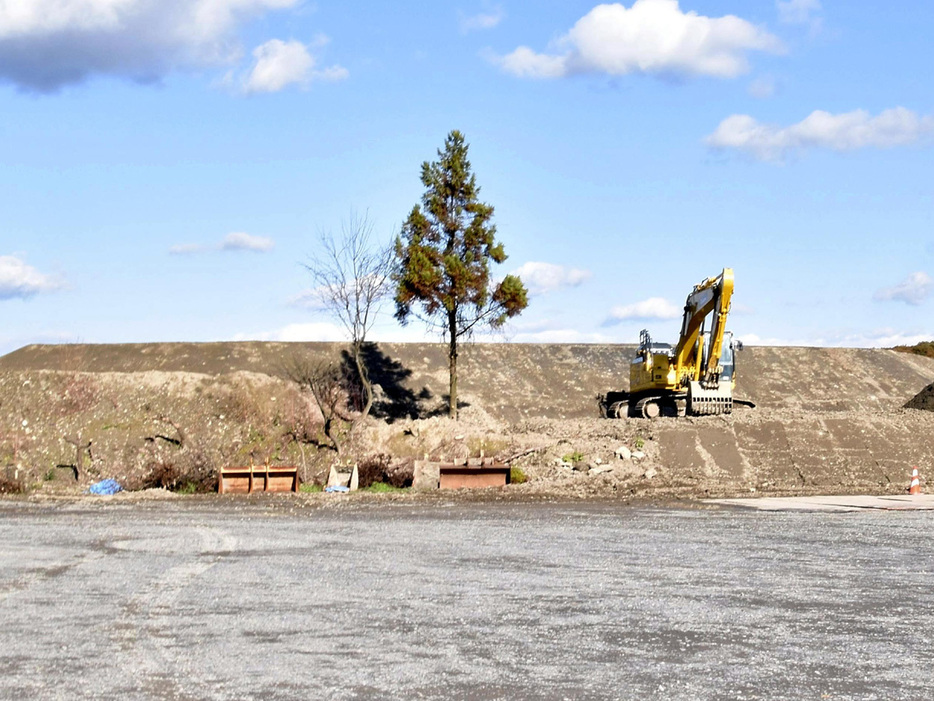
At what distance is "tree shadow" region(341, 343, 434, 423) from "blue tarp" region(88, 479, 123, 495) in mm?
11264

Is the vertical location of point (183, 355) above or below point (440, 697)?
above

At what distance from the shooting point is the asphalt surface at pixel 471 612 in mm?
8133

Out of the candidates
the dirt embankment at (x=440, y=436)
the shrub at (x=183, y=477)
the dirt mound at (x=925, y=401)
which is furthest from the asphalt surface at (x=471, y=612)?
the dirt mound at (x=925, y=401)

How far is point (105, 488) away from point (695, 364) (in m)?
17.0

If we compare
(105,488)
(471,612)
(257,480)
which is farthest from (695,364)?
(471,612)

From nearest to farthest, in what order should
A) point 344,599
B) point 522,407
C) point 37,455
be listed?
point 344,599
point 37,455
point 522,407

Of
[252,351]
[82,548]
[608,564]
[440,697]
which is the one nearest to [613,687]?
[440,697]

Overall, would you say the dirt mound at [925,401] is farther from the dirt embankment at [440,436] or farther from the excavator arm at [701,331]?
the excavator arm at [701,331]

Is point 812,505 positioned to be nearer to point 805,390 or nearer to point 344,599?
point 344,599

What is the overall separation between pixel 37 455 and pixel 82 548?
1698 centimetres

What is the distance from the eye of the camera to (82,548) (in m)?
16.0

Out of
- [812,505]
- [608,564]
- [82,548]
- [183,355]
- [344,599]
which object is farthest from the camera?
[183,355]

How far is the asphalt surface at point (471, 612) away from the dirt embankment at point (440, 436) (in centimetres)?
968

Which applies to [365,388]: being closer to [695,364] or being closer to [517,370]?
[695,364]
